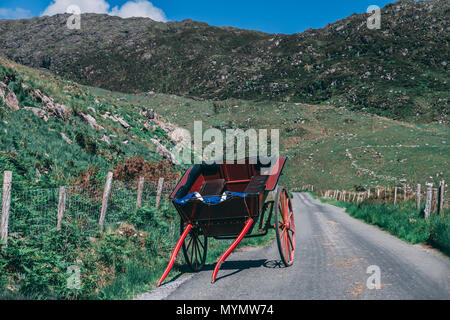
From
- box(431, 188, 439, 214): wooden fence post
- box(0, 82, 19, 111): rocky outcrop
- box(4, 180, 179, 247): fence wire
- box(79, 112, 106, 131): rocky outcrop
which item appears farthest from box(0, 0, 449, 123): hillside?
box(4, 180, 179, 247): fence wire

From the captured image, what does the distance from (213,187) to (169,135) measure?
91.1 feet

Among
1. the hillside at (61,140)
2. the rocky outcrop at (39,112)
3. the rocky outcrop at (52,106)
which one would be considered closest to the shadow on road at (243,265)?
the hillside at (61,140)

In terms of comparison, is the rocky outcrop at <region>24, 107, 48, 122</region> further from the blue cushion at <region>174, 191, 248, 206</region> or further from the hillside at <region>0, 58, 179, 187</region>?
the blue cushion at <region>174, 191, 248, 206</region>

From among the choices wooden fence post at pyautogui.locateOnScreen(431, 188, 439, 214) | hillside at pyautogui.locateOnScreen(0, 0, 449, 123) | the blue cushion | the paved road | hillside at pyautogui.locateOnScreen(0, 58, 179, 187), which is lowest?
the paved road

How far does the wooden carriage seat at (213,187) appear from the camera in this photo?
8.99 m

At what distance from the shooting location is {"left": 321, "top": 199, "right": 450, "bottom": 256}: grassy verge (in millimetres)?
11123

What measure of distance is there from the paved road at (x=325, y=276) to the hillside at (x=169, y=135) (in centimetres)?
717

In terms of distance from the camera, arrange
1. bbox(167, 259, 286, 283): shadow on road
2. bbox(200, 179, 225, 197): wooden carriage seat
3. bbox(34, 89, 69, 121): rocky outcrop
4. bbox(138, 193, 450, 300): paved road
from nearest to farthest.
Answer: bbox(138, 193, 450, 300): paved road
bbox(167, 259, 286, 283): shadow on road
bbox(200, 179, 225, 197): wooden carriage seat
bbox(34, 89, 69, 121): rocky outcrop

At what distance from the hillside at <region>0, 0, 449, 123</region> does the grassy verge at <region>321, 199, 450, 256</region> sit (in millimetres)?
69975

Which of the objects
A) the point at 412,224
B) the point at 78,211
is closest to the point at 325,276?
the point at 78,211

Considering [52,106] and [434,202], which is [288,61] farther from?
[434,202]

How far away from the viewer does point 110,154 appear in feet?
67.3
